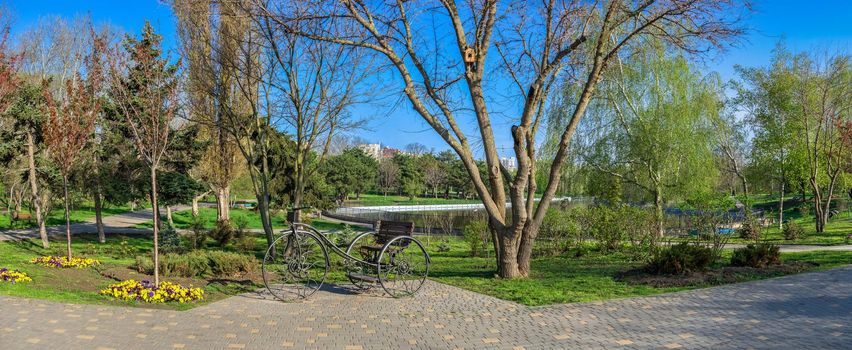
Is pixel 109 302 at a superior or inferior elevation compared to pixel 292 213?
inferior

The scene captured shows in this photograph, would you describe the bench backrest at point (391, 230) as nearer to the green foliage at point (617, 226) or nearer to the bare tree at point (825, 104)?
the green foliage at point (617, 226)

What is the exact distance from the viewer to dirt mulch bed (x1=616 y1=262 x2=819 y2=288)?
27.3 feet

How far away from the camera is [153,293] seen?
23.1ft

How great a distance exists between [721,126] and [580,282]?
20.4 m

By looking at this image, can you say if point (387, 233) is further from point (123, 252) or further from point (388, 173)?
point (388, 173)

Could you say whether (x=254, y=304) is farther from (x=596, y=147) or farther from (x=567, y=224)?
(x=596, y=147)

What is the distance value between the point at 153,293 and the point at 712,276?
→ 330 inches

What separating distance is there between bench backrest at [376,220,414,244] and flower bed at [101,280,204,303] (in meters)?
2.87

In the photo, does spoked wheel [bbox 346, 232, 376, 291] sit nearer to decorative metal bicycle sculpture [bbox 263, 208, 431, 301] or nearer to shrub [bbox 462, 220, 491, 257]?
decorative metal bicycle sculpture [bbox 263, 208, 431, 301]

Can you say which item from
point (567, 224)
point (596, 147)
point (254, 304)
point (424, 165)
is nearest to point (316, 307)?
point (254, 304)

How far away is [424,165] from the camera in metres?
73.3

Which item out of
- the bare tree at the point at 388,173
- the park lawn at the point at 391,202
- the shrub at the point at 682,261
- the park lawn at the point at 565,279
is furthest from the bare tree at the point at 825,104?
the bare tree at the point at 388,173

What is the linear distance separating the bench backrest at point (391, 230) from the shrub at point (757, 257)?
20.0 feet

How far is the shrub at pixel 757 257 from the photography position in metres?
9.61
